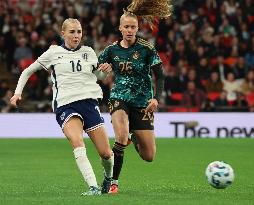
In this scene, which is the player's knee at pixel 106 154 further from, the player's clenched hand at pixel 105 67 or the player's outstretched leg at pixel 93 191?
the player's clenched hand at pixel 105 67

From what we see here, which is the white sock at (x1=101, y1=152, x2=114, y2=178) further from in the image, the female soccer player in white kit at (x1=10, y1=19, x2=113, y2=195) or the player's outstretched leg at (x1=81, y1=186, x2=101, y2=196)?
the player's outstretched leg at (x1=81, y1=186, x2=101, y2=196)

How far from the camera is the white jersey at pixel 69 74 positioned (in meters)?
10.0

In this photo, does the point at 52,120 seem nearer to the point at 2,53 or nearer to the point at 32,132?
the point at 32,132

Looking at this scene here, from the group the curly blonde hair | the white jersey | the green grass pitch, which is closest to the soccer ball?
the green grass pitch

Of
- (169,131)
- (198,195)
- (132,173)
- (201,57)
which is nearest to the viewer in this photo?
(198,195)

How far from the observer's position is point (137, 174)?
1329 cm

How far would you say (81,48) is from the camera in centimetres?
1029

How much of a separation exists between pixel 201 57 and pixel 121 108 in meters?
14.1

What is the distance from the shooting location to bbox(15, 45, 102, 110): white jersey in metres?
10.0

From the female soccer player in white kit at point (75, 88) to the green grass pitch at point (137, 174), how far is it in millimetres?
736

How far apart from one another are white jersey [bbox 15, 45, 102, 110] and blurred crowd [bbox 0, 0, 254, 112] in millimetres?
12709

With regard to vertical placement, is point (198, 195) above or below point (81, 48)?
below

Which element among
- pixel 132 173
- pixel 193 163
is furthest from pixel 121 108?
pixel 193 163

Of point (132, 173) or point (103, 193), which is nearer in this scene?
point (103, 193)
